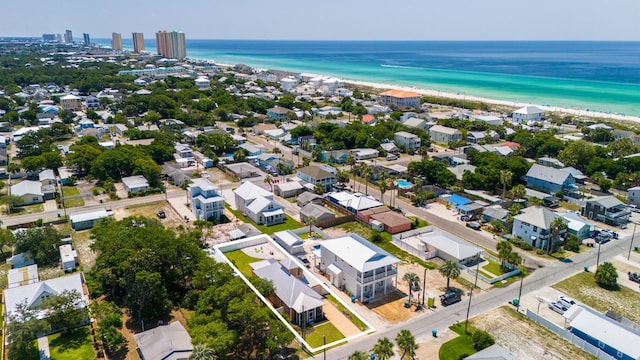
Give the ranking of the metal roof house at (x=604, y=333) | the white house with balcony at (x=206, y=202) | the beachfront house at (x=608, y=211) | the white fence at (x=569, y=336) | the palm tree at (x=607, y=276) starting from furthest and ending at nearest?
the beachfront house at (x=608, y=211) → the white house with balcony at (x=206, y=202) → the palm tree at (x=607, y=276) → the white fence at (x=569, y=336) → the metal roof house at (x=604, y=333)

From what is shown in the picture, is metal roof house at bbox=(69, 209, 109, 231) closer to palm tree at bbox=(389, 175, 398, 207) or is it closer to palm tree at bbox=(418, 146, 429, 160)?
palm tree at bbox=(389, 175, 398, 207)

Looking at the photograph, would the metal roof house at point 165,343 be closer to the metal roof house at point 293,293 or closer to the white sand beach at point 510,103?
the metal roof house at point 293,293

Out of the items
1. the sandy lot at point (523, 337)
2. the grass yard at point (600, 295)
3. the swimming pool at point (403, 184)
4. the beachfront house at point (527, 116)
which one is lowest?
the sandy lot at point (523, 337)

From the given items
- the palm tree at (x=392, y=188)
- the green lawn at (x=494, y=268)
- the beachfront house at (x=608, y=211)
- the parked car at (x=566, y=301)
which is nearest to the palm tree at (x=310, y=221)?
the palm tree at (x=392, y=188)

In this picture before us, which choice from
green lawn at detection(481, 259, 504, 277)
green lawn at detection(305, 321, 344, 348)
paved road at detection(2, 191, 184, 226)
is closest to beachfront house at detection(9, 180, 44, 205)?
paved road at detection(2, 191, 184, 226)

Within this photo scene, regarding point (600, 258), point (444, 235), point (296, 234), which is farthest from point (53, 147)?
point (600, 258)

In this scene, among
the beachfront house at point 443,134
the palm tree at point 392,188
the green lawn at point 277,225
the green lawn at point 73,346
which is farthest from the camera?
the beachfront house at point 443,134
